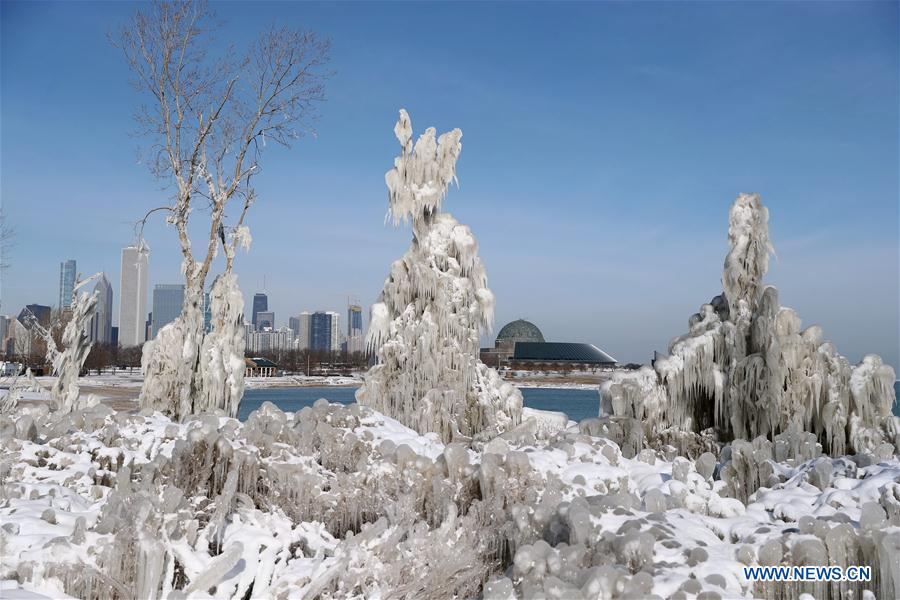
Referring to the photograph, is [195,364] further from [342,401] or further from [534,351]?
[534,351]

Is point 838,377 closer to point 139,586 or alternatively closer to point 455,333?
point 455,333

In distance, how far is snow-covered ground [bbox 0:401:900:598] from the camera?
5.18 metres

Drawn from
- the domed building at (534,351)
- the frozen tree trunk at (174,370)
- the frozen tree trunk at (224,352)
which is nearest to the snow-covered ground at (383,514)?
the frozen tree trunk at (174,370)

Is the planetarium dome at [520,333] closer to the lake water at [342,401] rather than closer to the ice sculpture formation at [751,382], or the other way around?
the lake water at [342,401]

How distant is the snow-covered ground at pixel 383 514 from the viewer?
17.0 feet

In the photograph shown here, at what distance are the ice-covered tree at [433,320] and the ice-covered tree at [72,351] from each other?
16.3 feet

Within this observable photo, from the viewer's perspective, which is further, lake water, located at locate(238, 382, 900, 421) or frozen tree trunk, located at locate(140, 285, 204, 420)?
lake water, located at locate(238, 382, 900, 421)

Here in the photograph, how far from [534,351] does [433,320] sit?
9840 centimetres

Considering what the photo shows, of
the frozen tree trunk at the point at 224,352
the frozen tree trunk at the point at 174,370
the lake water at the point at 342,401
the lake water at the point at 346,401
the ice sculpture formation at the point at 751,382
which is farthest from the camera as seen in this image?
the lake water at the point at 342,401

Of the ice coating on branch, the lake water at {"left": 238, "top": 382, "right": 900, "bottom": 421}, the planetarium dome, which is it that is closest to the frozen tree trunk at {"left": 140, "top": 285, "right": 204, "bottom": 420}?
the ice coating on branch

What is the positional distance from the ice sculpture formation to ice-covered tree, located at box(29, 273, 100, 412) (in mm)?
9219

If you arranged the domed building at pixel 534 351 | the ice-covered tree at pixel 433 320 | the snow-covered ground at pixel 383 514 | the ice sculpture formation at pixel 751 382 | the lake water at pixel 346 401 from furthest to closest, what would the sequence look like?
the domed building at pixel 534 351, the lake water at pixel 346 401, the ice-covered tree at pixel 433 320, the ice sculpture formation at pixel 751 382, the snow-covered ground at pixel 383 514

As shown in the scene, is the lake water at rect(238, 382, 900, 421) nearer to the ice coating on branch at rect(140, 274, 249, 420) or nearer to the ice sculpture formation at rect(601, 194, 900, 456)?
the ice sculpture formation at rect(601, 194, 900, 456)

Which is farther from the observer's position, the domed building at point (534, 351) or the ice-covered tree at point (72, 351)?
the domed building at point (534, 351)
